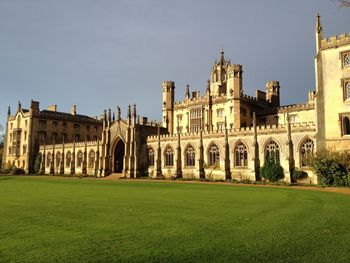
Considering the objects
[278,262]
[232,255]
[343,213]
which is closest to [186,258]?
[232,255]

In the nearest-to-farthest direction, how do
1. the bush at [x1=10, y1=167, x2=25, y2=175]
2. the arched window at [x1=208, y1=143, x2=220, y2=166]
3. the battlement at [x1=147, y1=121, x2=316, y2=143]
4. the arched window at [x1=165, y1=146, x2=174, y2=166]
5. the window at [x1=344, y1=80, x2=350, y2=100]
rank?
the window at [x1=344, y1=80, x2=350, y2=100] → the battlement at [x1=147, y1=121, x2=316, y2=143] → the arched window at [x1=208, y1=143, x2=220, y2=166] → the arched window at [x1=165, y1=146, x2=174, y2=166] → the bush at [x1=10, y1=167, x2=25, y2=175]

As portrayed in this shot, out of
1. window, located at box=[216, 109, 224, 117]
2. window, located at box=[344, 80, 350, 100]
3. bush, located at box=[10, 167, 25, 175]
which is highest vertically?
window, located at box=[216, 109, 224, 117]

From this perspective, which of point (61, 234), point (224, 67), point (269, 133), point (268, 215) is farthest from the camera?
point (224, 67)

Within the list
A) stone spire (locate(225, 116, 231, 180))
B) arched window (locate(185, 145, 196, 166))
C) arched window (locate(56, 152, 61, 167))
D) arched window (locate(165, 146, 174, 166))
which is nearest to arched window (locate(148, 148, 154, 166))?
arched window (locate(165, 146, 174, 166))

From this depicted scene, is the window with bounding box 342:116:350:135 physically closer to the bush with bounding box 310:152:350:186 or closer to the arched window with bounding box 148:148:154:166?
the bush with bounding box 310:152:350:186

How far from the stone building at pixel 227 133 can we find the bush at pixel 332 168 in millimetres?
1839

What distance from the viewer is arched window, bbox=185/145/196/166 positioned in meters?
47.8

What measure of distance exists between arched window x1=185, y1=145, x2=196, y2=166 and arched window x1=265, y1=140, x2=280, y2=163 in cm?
1162

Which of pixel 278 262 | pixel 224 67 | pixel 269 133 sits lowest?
pixel 278 262

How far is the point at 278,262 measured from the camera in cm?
692

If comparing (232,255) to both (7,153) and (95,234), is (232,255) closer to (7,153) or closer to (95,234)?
(95,234)

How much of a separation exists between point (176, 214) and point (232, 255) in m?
5.53

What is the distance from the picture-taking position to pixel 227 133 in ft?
143

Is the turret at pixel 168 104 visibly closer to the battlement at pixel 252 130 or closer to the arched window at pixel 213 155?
the battlement at pixel 252 130
